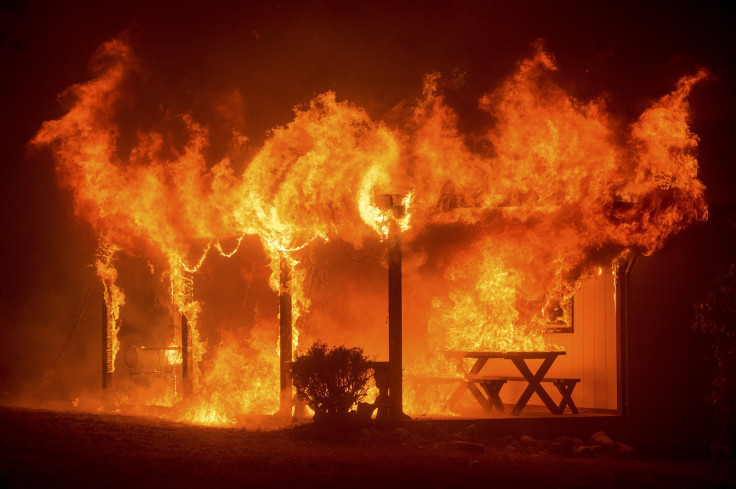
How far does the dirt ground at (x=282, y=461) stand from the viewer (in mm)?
8719

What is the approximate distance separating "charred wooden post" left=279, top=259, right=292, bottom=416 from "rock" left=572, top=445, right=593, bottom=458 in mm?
4435

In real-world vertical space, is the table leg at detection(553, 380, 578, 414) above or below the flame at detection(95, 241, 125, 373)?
below

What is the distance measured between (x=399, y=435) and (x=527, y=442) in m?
1.94

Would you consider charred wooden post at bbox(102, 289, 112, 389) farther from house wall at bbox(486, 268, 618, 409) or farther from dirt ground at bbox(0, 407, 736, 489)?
house wall at bbox(486, 268, 618, 409)

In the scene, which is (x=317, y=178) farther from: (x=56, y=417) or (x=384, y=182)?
(x=56, y=417)

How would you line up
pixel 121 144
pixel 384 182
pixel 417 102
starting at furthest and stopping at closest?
pixel 121 144, pixel 417 102, pixel 384 182

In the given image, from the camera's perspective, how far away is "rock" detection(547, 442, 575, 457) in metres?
11.9

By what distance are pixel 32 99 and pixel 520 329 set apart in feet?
44.2

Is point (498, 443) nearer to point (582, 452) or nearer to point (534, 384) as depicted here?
point (582, 452)

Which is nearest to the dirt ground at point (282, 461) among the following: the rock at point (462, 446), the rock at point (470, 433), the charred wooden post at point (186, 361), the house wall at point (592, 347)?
the rock at point (462, 446)

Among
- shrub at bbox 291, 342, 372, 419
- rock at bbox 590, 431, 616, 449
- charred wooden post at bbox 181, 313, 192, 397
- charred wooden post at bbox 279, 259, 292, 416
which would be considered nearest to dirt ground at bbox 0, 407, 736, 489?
shrub at bbox 291, 342, 372, 419

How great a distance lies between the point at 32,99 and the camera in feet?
67.4

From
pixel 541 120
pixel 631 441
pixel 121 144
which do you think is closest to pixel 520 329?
pixel 631 441

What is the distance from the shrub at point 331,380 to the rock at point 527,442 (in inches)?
97.4
